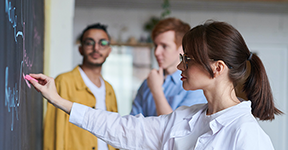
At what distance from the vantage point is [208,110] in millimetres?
935

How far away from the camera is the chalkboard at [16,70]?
60 centimetres

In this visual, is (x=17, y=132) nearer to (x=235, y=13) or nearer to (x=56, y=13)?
(x=56, y=13)

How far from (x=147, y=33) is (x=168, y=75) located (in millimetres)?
2313

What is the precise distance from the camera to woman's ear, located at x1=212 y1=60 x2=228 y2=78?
0.84m

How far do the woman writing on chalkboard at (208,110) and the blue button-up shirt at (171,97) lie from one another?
36cm

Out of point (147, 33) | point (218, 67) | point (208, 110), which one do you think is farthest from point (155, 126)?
point (147, 33)

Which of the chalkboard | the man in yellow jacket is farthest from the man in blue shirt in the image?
the chalkboard

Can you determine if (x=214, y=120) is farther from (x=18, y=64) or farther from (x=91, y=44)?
(x=91, y=44)

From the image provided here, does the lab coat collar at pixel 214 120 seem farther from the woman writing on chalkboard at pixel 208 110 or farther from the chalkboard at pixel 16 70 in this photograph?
the chalkboard at pixel 16 70

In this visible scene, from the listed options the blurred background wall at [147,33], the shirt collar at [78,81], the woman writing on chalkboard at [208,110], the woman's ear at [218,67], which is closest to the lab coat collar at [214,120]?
the woman writing on chalkboard at [208,110]

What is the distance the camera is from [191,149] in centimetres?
84

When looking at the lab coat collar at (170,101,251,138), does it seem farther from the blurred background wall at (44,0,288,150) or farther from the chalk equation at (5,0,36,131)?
the blurred background wall at (44,0,288,150)

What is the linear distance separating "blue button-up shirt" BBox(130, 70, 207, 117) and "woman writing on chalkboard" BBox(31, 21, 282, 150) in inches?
14.1

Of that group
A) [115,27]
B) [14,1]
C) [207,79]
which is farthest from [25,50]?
[115,27]
